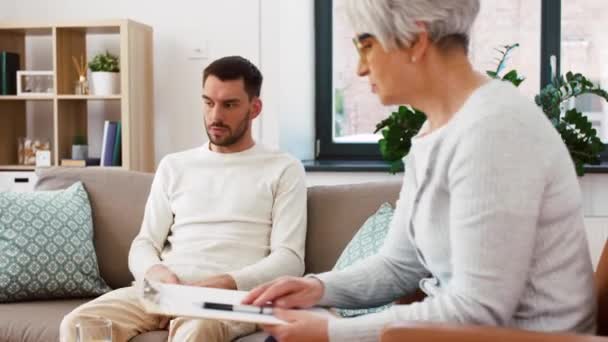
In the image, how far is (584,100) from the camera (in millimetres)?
4609

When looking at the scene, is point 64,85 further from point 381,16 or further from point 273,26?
point 381,16

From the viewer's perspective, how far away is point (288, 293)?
1.70 meters

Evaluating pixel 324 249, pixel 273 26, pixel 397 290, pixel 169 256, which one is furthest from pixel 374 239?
pixel 273 26

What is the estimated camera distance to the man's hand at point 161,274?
2.82 m

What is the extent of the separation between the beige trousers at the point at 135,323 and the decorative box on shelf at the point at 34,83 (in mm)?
1992

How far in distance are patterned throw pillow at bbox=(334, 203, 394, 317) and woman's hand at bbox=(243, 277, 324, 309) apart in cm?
100

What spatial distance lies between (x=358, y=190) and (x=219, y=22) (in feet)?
6.01

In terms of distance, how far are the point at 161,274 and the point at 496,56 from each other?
246 centimetres

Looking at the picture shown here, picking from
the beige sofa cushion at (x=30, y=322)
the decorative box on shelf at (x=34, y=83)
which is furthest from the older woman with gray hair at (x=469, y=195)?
the decorative box on shelf at (x=34, y=83)

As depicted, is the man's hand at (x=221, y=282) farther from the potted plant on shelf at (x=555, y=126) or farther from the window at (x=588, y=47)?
the window at (x=588, y=47)

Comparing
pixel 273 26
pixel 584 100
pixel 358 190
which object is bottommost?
pixel 358 190

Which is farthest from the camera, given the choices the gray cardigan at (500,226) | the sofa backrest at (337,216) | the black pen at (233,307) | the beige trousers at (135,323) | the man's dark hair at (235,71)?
the man's dark hair at (235,71)

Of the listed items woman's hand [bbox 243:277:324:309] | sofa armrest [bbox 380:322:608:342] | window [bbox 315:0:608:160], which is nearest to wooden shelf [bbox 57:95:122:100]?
window [bbox 315:0:608:160]

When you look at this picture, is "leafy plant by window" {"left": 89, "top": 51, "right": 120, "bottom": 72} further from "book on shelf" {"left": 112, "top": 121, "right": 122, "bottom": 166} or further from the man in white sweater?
the man in white sweater
